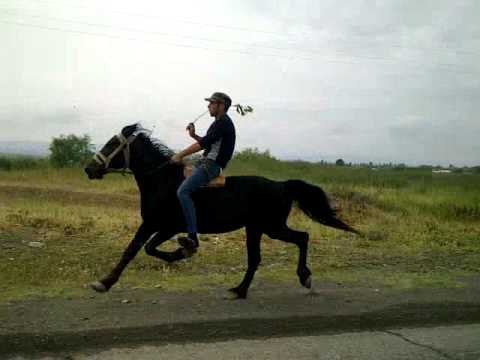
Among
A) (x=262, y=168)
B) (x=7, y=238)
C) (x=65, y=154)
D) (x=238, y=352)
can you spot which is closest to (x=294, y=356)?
(x=238, y=352)

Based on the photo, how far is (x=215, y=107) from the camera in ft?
21.4

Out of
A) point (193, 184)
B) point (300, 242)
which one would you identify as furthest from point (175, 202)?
point (300, 242)

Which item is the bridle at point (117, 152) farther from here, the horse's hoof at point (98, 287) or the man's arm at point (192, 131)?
the horse's hoof at point (98, 287)

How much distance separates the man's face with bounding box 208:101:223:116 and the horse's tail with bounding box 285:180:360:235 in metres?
1.54

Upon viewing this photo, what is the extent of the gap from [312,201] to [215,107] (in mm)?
2085

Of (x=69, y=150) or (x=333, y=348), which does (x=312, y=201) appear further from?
(x=69, y=150)

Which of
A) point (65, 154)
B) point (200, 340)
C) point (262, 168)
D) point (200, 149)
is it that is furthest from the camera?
point (65, 154)

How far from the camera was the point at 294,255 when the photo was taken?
9.80 meters

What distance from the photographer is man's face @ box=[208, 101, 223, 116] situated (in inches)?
256

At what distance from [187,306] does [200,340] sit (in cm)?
99

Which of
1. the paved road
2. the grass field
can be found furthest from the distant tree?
the paved road

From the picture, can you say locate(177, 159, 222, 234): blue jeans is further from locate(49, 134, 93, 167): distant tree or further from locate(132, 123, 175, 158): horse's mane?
locate(49, 134, 93, 167): distant tree

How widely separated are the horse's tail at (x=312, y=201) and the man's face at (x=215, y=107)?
154cm

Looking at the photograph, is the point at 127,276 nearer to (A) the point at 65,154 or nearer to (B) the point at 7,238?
(B) the point at 7,238
